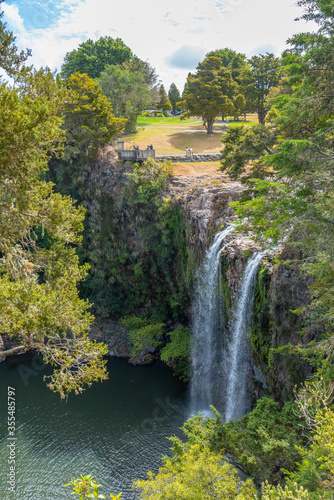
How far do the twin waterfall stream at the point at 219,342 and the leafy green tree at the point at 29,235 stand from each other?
27.1ft

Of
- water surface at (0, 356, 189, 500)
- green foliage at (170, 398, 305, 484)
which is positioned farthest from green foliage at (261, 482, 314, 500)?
water surface at (0, 356, 189, 500)

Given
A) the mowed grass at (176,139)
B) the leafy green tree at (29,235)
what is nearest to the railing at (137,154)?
the mowed grass at (176,139)

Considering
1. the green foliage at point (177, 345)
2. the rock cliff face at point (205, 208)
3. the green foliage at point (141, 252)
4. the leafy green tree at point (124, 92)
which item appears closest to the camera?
the rock cliff face at point (205, 208)

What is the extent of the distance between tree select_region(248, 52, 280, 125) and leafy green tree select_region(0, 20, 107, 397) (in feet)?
112

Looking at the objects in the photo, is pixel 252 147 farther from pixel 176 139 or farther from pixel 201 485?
pixel 176 139

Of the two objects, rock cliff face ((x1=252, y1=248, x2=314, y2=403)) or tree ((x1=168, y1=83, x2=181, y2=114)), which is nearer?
rock cliff face ((x1=252, y1=248, x2=314, y2=403))

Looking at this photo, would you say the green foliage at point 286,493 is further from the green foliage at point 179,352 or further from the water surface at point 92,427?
the green foliage at point 179,352

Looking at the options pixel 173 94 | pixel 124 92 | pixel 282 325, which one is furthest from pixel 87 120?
pixel 173 94

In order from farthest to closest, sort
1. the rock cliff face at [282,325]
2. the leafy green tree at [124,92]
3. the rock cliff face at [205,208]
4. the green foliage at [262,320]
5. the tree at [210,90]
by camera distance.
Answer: the leafy green tree at [124,92] < the tree at [210,90] < the rock cliff face at [205,208] < the green foliage at [262,320] < the rock cliff face at [282,325]

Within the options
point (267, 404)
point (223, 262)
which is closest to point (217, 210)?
point (223, 262)

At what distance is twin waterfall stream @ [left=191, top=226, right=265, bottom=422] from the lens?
54.4ft

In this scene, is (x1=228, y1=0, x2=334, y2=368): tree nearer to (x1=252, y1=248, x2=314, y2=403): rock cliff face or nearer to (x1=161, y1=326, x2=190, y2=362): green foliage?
(x1=252, y1=248, x2=314, y2=403): rock cliff face

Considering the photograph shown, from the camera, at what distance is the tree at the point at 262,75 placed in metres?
38.5

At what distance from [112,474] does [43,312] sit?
1206cm
